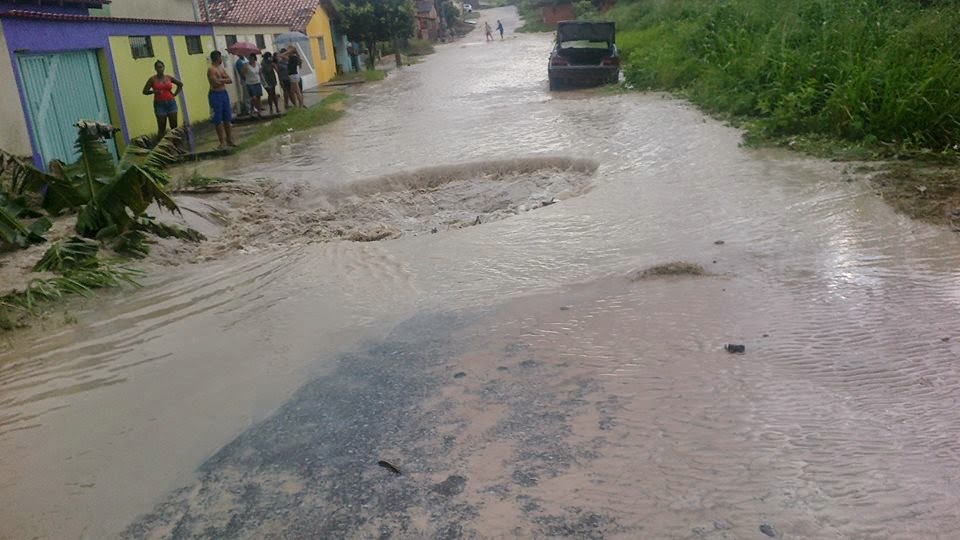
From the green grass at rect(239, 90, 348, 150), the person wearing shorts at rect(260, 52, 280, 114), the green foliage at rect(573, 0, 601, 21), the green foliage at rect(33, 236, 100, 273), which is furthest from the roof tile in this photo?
the green foliage at rect(573, 0, 601, 21)

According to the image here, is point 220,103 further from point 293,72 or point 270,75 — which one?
point 293,72

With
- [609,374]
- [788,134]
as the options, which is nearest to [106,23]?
[788,134]

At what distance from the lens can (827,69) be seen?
10836 millimetres

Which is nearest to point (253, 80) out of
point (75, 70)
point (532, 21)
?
point (75, 70)

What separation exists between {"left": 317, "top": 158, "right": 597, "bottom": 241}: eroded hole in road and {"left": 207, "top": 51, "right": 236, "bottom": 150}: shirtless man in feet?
14.9

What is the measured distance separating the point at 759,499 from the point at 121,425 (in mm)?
3386

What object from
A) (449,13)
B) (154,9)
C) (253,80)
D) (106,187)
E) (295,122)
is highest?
(449,13)

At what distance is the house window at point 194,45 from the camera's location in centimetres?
1650

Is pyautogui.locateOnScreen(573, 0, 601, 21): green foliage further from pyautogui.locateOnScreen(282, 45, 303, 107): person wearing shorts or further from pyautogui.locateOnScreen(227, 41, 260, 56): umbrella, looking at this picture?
pyautogui.locateOnScreen(227, 41, 260, 56): umbrella

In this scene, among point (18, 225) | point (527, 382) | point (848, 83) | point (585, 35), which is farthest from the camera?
point (585, 35)

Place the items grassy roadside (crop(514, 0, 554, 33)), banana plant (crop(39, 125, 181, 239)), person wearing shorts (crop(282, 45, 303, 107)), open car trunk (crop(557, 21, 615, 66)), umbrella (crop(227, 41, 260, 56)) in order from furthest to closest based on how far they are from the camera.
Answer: grassy roadside (crop(514, 0, 554, 33))
open car trunk (crop(557, 21, 615, 66))
person wearing shorts (crop(282, 45, 303, 107))
umbrella (crop(227, 41, 260, 56))
banana plant (crop(39, 125, 181, 239))

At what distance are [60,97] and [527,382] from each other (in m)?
9.62

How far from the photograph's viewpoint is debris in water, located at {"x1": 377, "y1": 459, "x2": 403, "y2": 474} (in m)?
3.52

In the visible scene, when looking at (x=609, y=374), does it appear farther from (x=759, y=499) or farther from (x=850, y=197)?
(x=850, y=197)
